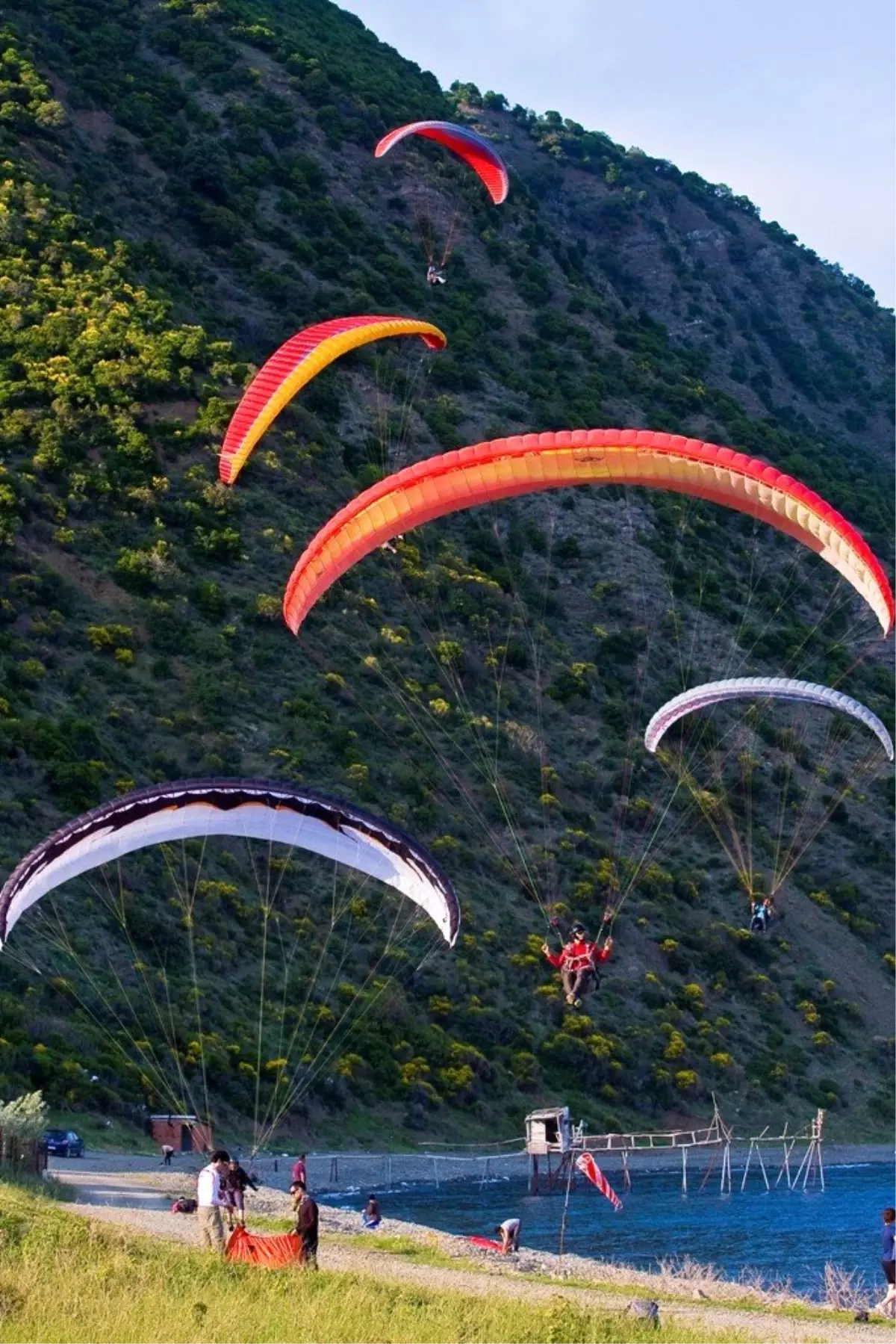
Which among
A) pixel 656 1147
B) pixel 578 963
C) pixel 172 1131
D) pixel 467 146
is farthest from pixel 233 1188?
pixel 467 146

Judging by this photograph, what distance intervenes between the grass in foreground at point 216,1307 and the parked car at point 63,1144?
11280 millimetres

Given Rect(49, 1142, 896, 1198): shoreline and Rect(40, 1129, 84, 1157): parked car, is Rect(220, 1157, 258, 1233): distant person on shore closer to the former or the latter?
Rect(49, 1142, 896, 1198): shoreline

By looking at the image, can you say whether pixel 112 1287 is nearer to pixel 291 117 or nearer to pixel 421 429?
pixel 421 429

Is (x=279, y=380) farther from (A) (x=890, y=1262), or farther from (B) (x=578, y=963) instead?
(A) (x=890, y=1262)

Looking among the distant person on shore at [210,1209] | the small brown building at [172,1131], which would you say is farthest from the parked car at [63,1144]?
the distant person on shore at [210,1209]

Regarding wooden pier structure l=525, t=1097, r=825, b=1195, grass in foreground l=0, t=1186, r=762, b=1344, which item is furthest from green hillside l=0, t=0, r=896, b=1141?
grass in foreground l=0, t=1186, r=762, b=1344

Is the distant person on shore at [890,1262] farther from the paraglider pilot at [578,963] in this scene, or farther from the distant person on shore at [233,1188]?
the distant person on shore at [233,1188]

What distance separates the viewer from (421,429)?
59.2 metres

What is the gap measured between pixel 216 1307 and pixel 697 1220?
21400mm

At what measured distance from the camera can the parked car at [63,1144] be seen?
92.8 ft

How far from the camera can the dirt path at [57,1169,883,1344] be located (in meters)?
17.4

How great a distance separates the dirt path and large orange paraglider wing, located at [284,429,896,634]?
7411 millimetres

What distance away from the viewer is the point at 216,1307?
48.3 feet

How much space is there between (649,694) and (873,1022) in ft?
34.7
